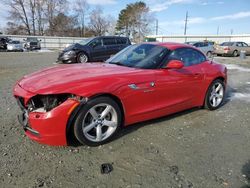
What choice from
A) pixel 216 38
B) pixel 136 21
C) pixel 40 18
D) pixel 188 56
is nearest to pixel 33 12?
pixel 40 18

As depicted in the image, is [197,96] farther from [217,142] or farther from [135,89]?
[135,89]

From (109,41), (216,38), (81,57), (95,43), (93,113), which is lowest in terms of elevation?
(93,113)

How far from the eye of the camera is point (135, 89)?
3.58 meters

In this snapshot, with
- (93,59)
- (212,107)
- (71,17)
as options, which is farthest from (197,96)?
(71,17)

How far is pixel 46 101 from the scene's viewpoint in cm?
301

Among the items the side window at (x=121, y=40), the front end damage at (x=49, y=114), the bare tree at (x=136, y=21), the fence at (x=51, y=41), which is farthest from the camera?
the bare tree at (x=136, y=21)

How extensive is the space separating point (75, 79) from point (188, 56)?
249 centimetres

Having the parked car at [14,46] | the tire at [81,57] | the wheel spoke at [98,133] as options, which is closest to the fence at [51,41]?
the parked car at [14,46]

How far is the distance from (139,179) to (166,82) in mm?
1806

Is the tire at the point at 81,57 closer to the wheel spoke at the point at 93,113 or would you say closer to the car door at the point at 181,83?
the car door at the point at 181,83

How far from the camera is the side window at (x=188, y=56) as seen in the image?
14.6ft

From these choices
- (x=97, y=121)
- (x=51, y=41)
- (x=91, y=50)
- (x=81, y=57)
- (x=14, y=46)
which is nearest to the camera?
(x=97, y=121)

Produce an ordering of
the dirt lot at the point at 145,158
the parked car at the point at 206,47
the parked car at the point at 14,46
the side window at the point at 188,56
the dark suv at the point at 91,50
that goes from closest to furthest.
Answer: the dirt lot at the point at 145,158
the side window at the point at 188,56
the dark suv at the point at 91,50
the parked car at the point at 206,47
the parked car at the point at 14,46

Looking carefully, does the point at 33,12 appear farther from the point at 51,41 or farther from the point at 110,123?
the point at 110,123
